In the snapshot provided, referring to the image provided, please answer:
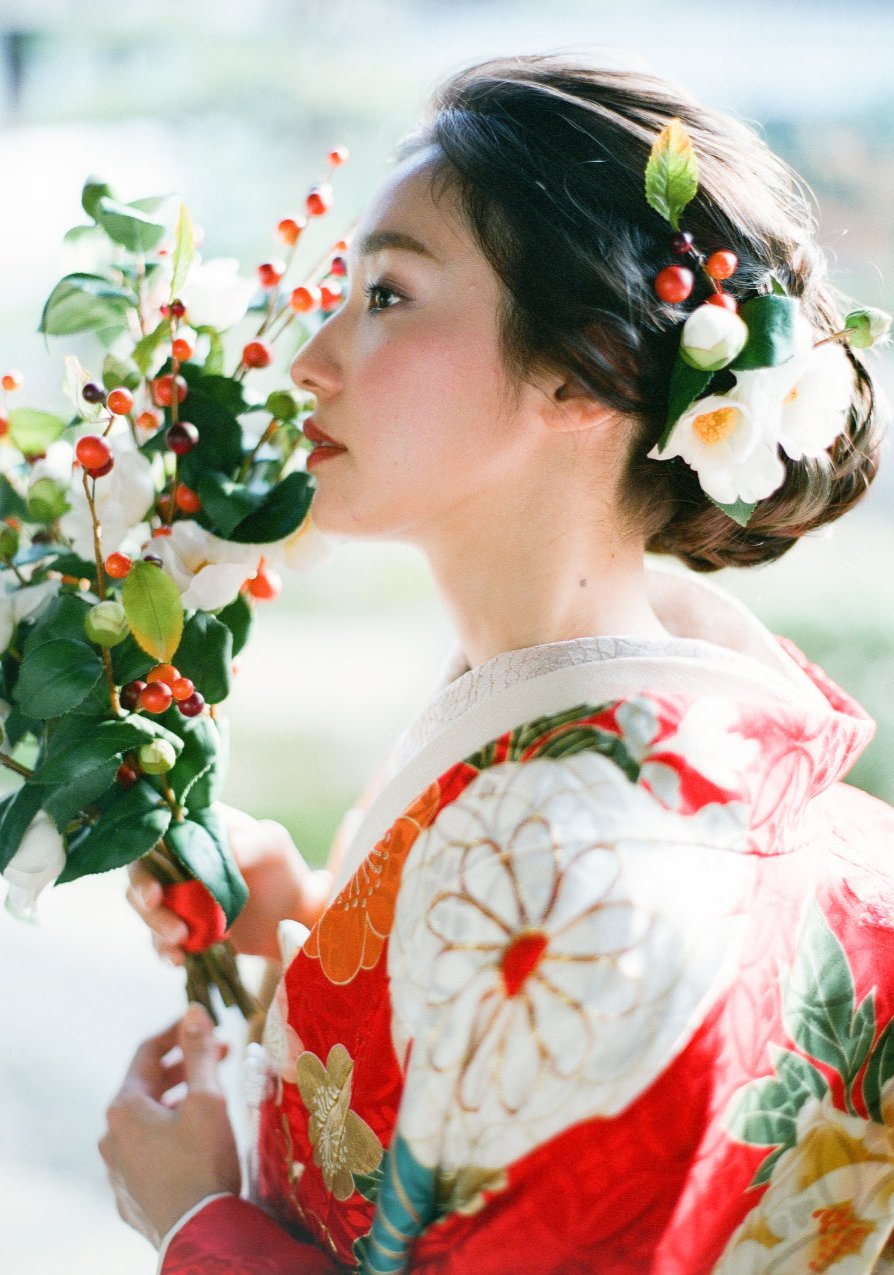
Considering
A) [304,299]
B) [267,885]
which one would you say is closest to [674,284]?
[304,299]

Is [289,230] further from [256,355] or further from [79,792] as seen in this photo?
[79,792]

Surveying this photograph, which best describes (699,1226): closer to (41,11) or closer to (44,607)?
(44,607)

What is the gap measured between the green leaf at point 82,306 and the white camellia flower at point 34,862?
0.31 metres

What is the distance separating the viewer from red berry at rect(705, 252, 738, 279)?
72 cm

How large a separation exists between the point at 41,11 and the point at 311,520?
0.93 metres

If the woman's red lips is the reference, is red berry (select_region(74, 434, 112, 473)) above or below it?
below

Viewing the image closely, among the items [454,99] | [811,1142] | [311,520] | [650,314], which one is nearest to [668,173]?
[650,314]

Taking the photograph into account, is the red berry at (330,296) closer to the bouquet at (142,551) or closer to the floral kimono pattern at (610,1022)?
the bouquet at (142,551)

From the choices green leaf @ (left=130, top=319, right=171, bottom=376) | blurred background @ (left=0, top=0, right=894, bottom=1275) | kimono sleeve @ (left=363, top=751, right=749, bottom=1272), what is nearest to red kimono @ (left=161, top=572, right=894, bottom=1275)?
kimono sleeve @ (left=363, top=751, right=749, bottom=1272)

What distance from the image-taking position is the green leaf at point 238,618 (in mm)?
836

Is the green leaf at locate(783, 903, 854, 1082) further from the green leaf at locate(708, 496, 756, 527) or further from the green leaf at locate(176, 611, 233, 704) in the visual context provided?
the green leaf at locate(176, 611, 233, 704)

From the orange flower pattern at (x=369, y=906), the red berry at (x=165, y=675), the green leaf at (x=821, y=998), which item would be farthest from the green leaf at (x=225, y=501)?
the green leaf at (x=821, y=998)

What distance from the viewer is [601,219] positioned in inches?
30.2

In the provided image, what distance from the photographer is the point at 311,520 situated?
2.83 feet
